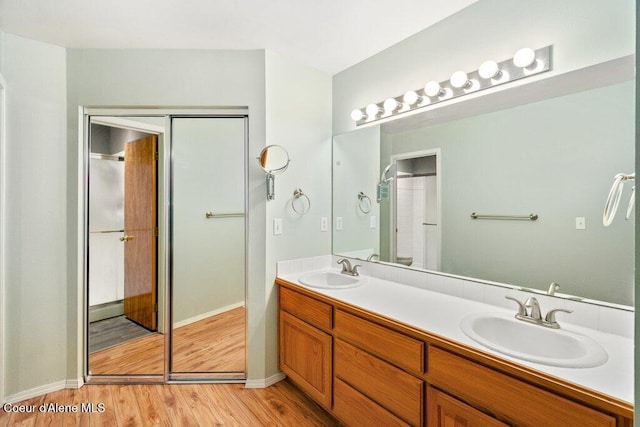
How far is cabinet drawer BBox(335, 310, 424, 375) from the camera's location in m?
1.31

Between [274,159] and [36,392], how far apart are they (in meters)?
2.26

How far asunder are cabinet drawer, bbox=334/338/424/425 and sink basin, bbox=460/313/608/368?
14.4 inches

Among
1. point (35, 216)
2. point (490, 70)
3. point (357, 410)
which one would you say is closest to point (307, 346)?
point (357, 410)

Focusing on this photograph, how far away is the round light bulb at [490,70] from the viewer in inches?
60.3

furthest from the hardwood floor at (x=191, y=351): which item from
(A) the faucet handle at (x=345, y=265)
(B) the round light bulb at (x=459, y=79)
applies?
(B) the round light bulb at (x=459, y=79)

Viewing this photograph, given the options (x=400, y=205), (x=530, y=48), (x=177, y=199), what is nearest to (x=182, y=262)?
(x=177, y=199)

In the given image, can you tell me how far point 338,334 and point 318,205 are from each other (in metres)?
1.09

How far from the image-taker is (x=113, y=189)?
231cm

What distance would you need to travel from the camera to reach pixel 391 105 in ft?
6.75

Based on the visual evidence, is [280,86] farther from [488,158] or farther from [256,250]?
[488,158]

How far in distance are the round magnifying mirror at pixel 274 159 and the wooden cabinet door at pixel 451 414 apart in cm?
155

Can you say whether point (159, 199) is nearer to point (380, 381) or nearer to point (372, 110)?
point (372, 110)

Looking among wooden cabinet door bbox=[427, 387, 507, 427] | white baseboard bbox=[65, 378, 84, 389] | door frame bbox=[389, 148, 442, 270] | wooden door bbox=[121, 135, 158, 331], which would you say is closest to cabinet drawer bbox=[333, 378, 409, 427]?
wooden cabinet door bbox=[427, 387, 507, 427]

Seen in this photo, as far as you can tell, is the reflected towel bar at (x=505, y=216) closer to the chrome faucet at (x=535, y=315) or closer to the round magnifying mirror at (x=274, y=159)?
the chrome faucet at (x=535, y=315)
